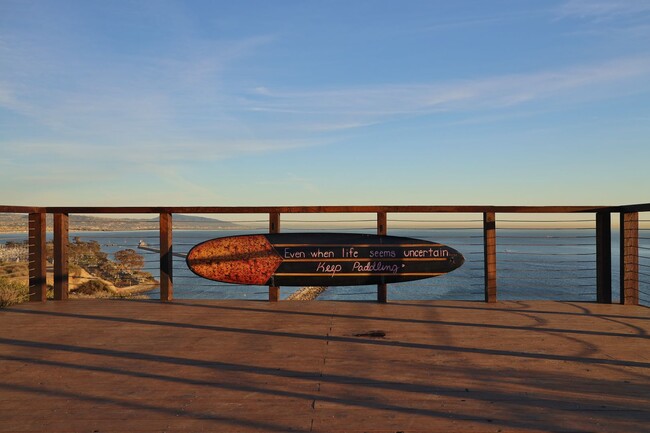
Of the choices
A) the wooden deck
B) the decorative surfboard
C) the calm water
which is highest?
the decorative surfboard

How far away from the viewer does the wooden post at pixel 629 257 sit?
6.37 metres

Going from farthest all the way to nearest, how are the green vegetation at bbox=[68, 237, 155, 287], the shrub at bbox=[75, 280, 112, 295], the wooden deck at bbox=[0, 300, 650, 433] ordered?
1. the shrub at bbox=[75, 280, 112, 295]
2. the green vegetation at bbox=[68, 237, 155, 287]
3. the wooden deck at bbox=[0, 300, 650, 433]

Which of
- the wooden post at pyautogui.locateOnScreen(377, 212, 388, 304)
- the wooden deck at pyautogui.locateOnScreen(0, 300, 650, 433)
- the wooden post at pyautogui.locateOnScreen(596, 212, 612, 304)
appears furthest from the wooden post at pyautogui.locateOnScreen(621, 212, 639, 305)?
the wooden post at pyautogui.locateOnScreen(377, 212, 388, 304)

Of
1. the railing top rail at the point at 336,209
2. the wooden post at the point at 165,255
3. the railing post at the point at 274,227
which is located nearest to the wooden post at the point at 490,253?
the railing top rail at the point at 336,209

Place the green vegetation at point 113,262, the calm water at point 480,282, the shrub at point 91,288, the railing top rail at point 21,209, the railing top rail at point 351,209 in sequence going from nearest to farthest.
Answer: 1. the railing top rail at point 21,209
2. the green vegetation at point 113,262
3. the railing top rail at point 351,209
4. the calm water at point 480,282
5. the shrub at point 91,288

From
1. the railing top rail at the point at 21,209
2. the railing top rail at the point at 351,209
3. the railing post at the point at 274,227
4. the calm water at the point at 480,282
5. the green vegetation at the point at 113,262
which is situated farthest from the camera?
the calm water at the point at 480,282

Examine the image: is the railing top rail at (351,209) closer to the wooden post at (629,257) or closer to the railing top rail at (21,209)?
the railing top rail at (21,209)

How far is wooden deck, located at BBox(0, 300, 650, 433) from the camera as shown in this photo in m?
2.71

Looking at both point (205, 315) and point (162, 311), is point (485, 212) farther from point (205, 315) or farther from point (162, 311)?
point (162, 311)

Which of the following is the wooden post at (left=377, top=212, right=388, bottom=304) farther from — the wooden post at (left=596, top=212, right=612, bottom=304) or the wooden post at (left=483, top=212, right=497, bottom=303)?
the wooden post at (left=596, top=212, right=612, bottom=304)

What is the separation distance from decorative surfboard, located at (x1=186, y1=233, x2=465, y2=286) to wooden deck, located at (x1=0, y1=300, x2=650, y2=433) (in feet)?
2.34

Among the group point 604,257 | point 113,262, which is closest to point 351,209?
point 604,257

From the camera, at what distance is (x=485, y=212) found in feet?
21.4

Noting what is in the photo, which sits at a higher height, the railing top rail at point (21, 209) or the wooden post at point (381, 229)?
the railing top rail at point (21, 209)
